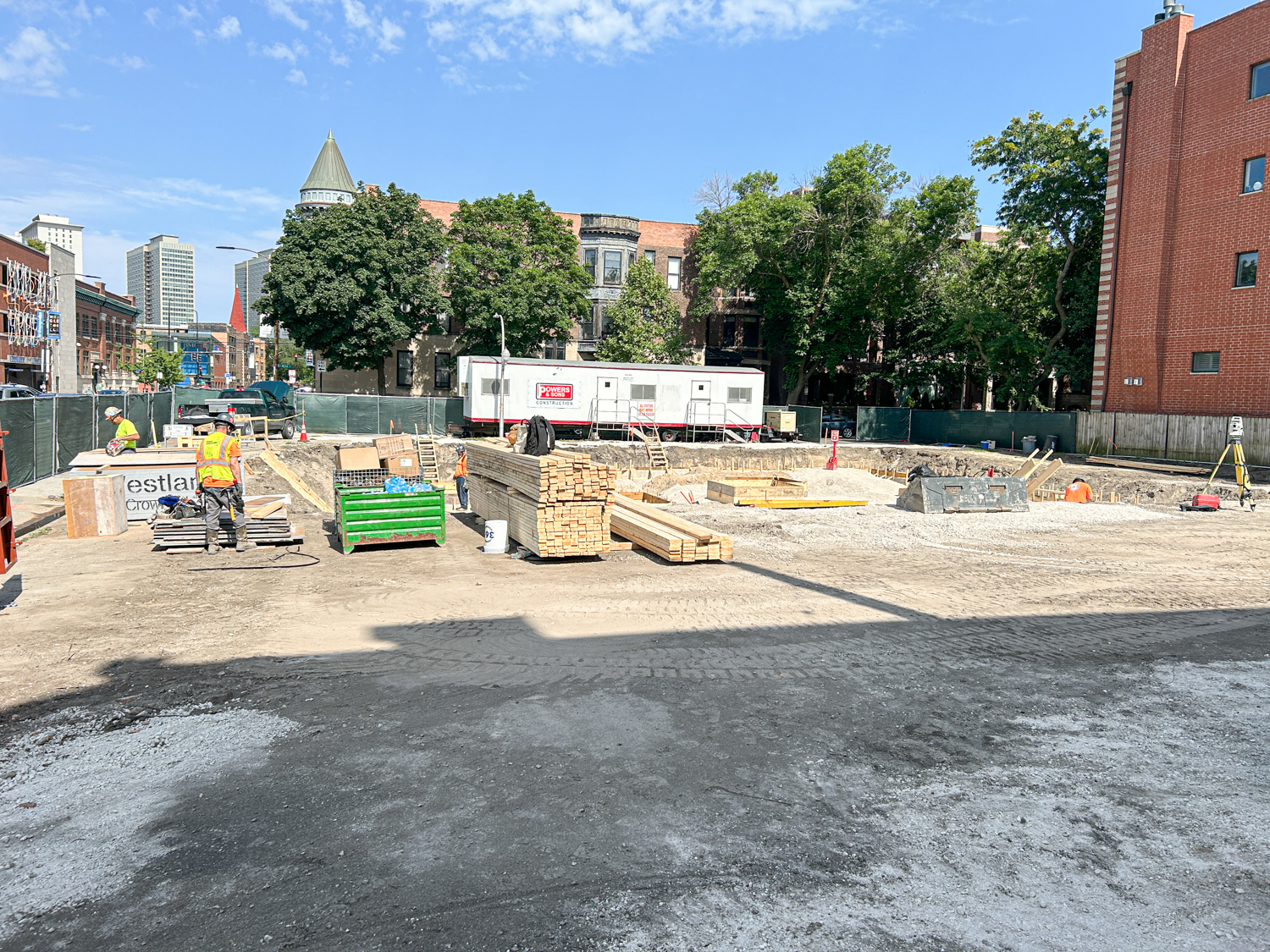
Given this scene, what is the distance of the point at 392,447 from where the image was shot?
2548 cm

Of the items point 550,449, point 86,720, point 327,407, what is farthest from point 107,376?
point 86,720

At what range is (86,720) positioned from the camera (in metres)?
6.61

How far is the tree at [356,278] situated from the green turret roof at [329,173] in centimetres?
3023

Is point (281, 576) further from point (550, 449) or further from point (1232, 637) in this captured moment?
point (1232, 637)

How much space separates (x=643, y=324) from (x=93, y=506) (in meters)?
37.0

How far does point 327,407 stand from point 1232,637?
110 feet

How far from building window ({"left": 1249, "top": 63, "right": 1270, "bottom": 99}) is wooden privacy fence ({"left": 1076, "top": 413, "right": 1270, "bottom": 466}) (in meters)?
11.7

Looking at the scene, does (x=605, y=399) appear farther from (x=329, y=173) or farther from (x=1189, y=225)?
(x=329, y=173)

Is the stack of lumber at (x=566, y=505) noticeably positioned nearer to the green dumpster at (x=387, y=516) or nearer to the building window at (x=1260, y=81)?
the green dumpster at (x=387, y=516)

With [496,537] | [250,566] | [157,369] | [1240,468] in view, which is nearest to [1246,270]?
[1240,468]

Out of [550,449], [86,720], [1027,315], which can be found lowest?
[86,720]

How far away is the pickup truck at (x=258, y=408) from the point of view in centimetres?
3132

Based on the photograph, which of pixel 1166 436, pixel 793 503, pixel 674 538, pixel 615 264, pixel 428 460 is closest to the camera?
pixel 674 538

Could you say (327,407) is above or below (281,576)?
above
